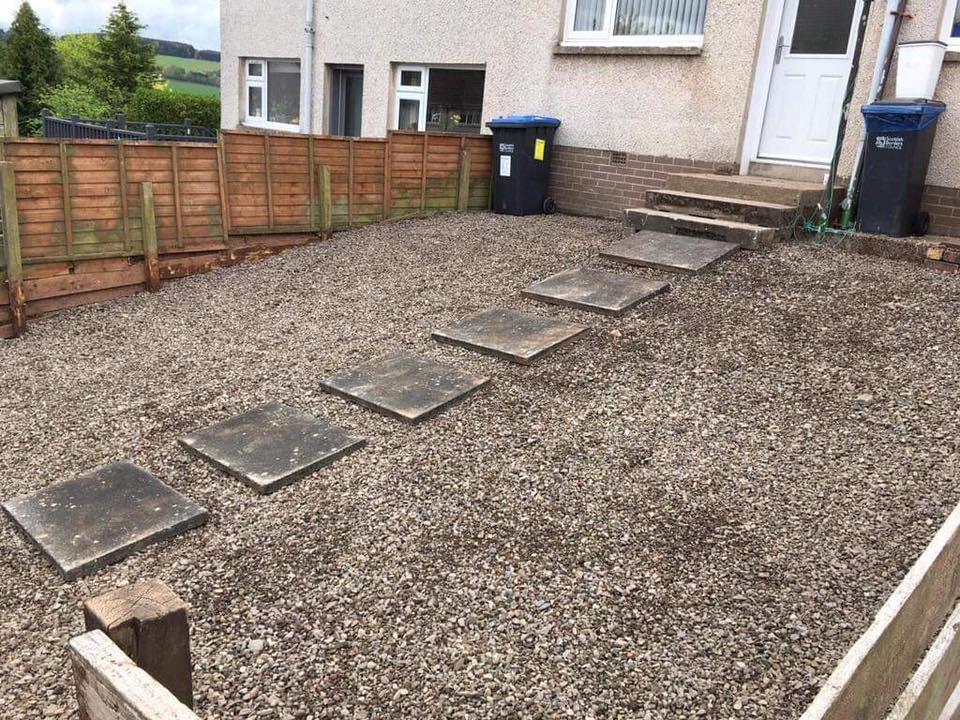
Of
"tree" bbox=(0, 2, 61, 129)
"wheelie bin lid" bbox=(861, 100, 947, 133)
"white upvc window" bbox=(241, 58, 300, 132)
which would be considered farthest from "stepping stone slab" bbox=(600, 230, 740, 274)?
"tree" bbox=(0, 2, 61, 129)

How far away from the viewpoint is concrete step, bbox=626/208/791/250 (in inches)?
256

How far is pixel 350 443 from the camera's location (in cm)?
395

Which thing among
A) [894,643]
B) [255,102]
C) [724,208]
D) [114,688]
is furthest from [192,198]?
[255,102]

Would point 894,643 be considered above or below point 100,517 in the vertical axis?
above

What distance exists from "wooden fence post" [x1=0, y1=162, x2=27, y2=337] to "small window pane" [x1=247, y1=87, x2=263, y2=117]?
885 cm

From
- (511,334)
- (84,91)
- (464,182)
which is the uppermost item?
(84,91)

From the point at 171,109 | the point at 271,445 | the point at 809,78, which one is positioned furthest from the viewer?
the point at 171,109

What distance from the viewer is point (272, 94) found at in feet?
45.3

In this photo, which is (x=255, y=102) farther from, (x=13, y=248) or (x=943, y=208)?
(x=943, y=208)

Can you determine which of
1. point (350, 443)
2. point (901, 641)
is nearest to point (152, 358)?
point (350, 443)

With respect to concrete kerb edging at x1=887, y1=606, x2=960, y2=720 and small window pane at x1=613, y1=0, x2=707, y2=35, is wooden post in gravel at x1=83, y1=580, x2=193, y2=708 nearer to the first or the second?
concrete kerb edging at x1=887, y1=606, x2=960, y2=720

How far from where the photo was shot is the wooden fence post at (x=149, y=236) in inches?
262

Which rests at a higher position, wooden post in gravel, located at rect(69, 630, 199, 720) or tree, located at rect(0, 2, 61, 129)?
tree, located at rect(0, 2, 61, 129)

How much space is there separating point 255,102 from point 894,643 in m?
14.6
